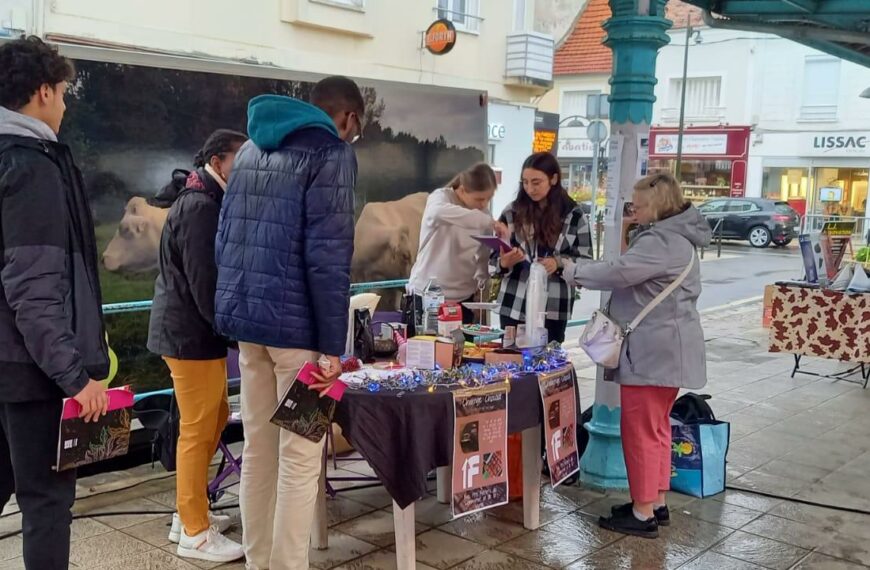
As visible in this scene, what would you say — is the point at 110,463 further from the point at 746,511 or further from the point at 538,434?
the point at 746,511

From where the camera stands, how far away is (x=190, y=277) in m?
3.26

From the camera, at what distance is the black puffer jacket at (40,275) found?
234 cm

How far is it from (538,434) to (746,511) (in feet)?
4.13

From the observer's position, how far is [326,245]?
275 centimetres

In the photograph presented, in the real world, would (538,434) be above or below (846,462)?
above

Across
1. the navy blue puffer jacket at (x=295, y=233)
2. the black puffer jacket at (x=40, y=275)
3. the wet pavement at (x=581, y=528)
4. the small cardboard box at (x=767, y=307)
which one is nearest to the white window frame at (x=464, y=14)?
the small cardboard box at (x=767, y=307)

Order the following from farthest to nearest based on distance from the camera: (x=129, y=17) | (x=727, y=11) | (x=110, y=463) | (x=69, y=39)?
(x=129, y=17)
(x=69, y=39)
(x=727, y=11)
(x=110, y=463)

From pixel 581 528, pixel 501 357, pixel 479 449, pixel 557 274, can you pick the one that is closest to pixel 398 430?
pixel 479 449

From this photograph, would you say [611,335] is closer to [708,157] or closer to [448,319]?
[448,319]

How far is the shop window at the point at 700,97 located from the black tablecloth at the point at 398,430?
92.7 ft

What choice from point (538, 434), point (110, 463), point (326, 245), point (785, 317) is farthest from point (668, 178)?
point (785, 317)

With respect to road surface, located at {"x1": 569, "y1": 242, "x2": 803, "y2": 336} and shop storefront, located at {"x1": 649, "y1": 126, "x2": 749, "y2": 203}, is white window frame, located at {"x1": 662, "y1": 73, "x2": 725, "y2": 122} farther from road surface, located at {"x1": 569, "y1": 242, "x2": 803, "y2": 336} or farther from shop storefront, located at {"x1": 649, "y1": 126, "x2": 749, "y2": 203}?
road surface, located at {"x1": 569, "y1": 242, "x2": 803, "y2": 336}

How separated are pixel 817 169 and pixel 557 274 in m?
26.6

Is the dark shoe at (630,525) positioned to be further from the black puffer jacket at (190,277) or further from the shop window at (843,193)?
the shop window at (843,193)
